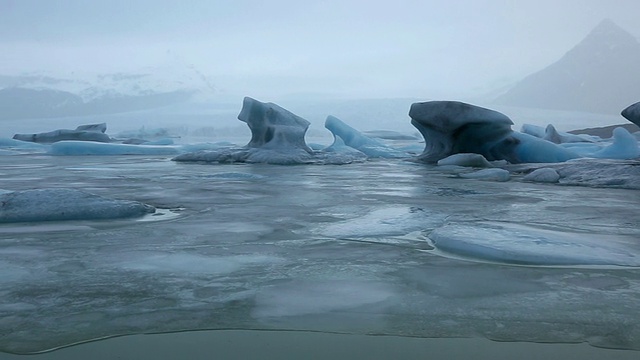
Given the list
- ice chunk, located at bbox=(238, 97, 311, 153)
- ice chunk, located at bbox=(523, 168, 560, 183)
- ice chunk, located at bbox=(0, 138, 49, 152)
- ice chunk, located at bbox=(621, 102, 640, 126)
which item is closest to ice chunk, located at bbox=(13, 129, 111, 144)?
ice chunk, located at bbox=(0, 138, 49, 152)

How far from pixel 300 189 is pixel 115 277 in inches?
137

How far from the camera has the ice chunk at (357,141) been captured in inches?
526

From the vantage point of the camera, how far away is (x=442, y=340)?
5.04 feet

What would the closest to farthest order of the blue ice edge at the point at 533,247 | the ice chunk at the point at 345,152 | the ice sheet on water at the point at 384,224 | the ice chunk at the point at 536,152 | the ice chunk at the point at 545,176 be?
the blue ice edge at the point at 533,247 < the ice sheet on water at the point at 384,224 < the ice chunk at the point at 545,176 < the ice chunk at the point at 536,152 < the ice chunk at the point at 345,152

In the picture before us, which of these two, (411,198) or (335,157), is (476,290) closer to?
(411,198)

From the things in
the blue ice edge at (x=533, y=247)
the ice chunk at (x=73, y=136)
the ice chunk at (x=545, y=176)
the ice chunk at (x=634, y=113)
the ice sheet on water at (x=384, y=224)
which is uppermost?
the ice chunk at (x=634, y=113)

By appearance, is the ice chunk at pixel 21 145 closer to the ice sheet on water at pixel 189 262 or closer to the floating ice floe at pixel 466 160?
the floating ice floe at pixel 466 160

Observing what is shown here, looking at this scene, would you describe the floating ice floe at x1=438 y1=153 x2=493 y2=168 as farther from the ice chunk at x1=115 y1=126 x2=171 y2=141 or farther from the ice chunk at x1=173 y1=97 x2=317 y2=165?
the ice chunk at x1=115 y1=126 x2=171 y2=141

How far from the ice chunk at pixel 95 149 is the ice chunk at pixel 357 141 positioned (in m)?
3.98

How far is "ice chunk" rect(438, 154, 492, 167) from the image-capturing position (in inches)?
372

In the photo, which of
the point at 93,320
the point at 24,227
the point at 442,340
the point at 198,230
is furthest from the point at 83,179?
the point at 442,340

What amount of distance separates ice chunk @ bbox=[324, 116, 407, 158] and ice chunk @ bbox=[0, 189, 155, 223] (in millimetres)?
9769

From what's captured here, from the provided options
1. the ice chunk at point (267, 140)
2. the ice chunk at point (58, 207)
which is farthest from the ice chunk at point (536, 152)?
the ice chunk at point (58, 207)

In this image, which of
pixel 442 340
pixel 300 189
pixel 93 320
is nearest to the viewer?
pixel 442 340
